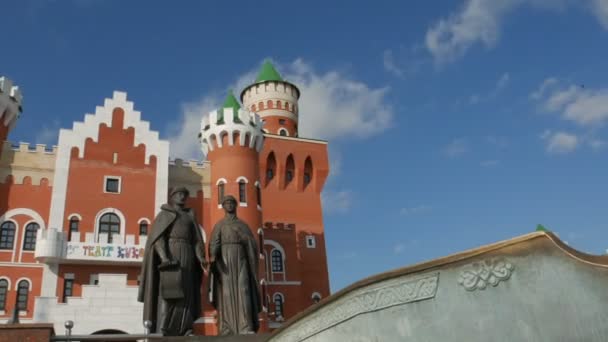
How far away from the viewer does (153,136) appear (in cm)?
2825

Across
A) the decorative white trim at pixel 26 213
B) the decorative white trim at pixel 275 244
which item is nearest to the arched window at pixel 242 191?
the decorative white trim at pixel 275 244

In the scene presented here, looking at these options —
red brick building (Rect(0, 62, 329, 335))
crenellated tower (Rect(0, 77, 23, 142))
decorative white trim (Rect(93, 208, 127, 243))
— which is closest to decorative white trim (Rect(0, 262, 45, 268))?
red brick building (Rect(0, 62, 329, 335))

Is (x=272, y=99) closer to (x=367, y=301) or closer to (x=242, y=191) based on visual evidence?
(x=242, y=191)

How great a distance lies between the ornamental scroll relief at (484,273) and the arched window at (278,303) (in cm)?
2750

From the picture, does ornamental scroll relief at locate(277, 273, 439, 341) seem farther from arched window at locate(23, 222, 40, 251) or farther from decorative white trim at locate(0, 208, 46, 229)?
decorative white trim at locate(0, 208, 46, 229)

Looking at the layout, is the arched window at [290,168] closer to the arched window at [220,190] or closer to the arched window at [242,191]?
the arched window at [242,191]

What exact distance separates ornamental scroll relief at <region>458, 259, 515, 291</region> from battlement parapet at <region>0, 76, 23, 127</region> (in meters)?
→ 26.7

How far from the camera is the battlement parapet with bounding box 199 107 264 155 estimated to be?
1139 inches

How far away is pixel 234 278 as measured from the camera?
770 cm

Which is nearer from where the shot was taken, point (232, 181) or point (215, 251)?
point (215, 251)

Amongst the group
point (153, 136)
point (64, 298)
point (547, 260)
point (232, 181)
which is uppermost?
A: point (153, 136)

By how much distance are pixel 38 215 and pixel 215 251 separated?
20.8 m

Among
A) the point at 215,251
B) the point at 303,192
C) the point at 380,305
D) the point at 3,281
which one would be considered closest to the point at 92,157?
the point at 3,281

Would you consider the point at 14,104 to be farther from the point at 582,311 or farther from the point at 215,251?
the point at 582,311
